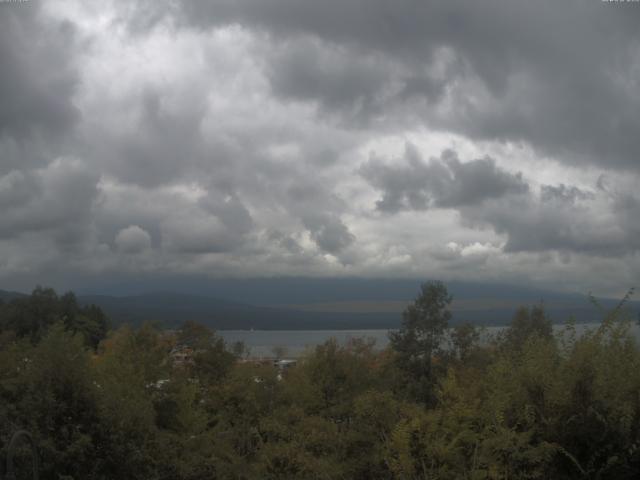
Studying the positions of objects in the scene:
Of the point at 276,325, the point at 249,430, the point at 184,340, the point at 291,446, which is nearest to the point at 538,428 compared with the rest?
the point at 291,446

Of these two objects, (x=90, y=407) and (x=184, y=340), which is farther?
(x=184, y=340)

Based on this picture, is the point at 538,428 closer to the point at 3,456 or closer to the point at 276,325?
the point at 3,456

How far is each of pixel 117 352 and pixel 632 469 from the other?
59.5ft

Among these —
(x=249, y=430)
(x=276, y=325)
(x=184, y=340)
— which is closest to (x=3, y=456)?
(x=249, y=430)

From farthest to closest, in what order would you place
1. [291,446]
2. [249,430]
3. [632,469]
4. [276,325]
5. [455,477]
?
[276,325] < [249,430] < [291,446] < [455,477] < [632,469]

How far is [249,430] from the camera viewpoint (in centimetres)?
1705

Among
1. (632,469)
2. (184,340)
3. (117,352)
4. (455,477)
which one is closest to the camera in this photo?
(632,469)

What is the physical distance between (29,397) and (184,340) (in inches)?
1081

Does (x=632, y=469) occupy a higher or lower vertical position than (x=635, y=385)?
lower

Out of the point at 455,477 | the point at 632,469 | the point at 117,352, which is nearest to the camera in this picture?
the point at 632,469

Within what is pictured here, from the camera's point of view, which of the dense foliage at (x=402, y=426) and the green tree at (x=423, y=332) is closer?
the dense foliage at (x=402, y=426)

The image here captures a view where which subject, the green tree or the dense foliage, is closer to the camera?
the dense foliage

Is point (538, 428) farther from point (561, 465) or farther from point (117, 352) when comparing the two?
point (117, 352)

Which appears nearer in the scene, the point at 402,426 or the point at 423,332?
the point at 402,426
